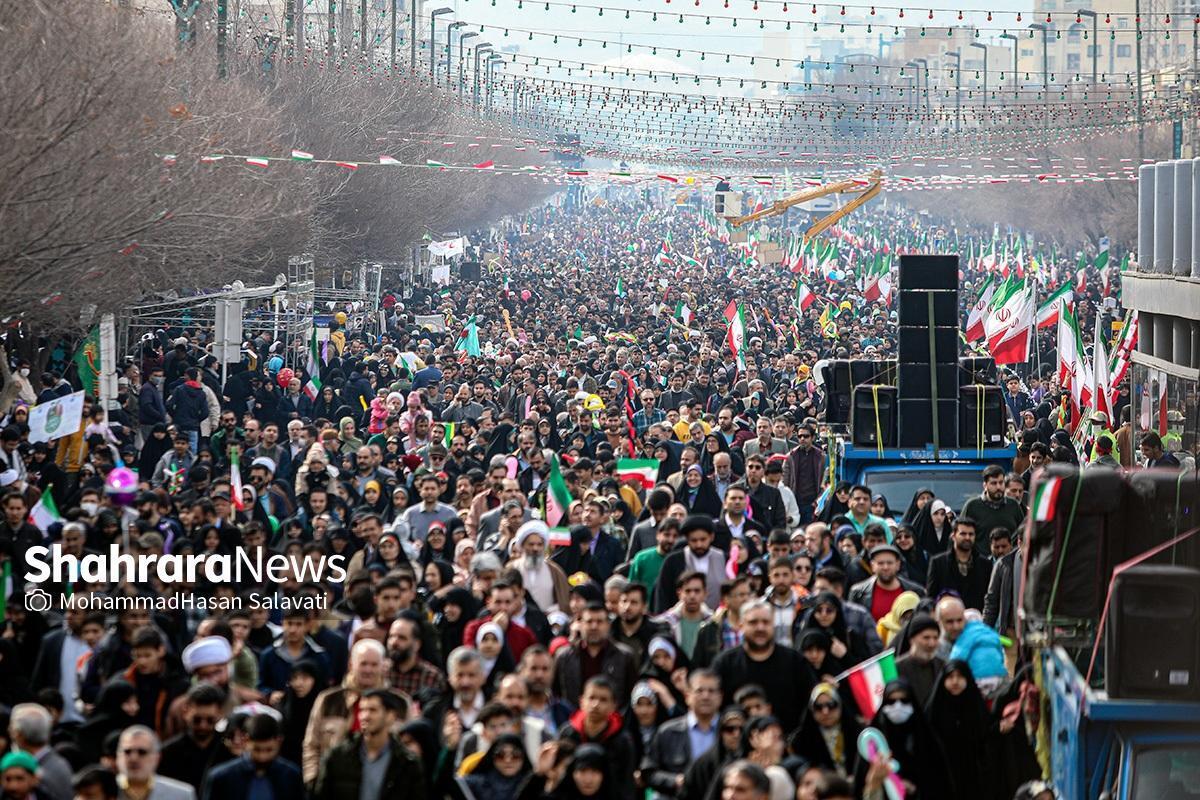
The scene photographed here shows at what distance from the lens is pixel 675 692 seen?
10008mm

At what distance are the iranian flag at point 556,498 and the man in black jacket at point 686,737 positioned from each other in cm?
729

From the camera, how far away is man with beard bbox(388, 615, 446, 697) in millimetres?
10031

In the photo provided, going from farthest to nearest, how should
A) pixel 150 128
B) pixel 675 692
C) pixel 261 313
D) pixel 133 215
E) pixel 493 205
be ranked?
pixel 493 205 < pixel 261 313 < pixel 150 128 < pixel 133 215 < pixel 675 692

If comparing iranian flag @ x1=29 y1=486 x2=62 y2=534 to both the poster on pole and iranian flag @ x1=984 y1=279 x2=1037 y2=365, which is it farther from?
iranian flag @ x1=984 y1=279 x2=1037 y2=365

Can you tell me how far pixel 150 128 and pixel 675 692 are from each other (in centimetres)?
1721

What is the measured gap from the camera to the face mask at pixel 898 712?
924 cm

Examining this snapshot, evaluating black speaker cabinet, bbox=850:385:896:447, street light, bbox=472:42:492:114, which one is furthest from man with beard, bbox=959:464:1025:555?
street light, bbox=472:42:492:114

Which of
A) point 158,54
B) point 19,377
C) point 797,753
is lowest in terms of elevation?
point 797,753

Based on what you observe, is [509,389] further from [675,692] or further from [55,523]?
[675,692]

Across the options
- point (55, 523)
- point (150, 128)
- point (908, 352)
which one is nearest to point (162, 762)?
point (55, 523)

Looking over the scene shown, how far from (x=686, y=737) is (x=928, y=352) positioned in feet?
35.4

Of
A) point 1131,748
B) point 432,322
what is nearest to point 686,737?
point 1131,748

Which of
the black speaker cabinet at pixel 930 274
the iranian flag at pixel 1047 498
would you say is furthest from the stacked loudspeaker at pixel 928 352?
the iranian flag at pixel 1047 498

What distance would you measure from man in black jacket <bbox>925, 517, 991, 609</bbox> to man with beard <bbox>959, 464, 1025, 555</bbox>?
4.17 ft
